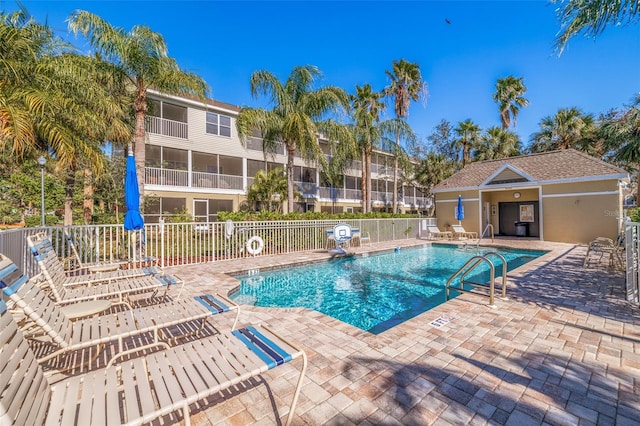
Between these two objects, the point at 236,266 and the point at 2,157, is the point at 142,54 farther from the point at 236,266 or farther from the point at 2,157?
the point at 2,157

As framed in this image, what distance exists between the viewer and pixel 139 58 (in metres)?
9.68

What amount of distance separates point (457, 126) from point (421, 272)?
2053 centimetres

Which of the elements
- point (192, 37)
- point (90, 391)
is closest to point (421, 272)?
point (90, 391)

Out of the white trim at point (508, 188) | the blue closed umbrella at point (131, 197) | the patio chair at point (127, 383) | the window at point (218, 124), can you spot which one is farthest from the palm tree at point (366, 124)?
the patio chair at point (127, 383)

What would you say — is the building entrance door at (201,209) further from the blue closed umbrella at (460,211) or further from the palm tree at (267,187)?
the blue closed umbrella at (460,211)

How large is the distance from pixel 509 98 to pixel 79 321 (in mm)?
28991

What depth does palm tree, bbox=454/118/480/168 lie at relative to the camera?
24516 millimetres

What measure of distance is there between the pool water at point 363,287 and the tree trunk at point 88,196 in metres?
10.3

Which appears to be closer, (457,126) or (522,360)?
(522,360)

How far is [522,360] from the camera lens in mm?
3109

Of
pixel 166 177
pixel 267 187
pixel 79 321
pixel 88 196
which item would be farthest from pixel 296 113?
pixel 79 321

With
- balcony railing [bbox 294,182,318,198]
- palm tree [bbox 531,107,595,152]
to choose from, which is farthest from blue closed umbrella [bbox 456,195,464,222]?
balcony railing [bbox 294,182,318,198]

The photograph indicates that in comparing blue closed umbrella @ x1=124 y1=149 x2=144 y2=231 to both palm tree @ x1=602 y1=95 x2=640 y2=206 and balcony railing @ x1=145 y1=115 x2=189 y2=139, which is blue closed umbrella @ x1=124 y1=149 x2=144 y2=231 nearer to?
balcony railing @ x1=145 y1=115 x2=189 y2=139

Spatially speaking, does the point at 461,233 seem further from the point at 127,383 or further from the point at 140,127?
the point at 127,383
